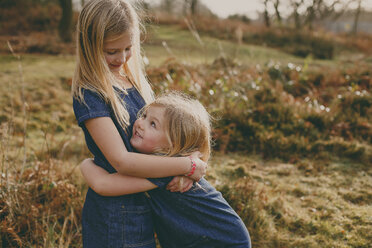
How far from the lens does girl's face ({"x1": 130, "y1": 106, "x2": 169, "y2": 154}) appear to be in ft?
5.04

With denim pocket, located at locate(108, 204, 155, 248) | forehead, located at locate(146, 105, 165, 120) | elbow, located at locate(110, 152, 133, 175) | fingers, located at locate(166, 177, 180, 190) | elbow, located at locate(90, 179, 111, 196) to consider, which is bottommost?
denim pocket, located at locate(108, 204, 155, 248)

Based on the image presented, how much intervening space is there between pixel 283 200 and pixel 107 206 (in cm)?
192

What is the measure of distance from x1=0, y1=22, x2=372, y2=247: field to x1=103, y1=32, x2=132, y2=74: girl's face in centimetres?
98

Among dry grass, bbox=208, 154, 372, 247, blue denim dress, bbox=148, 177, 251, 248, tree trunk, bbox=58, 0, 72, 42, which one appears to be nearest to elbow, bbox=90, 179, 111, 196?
blue denim dress, bbox=148, 177, 251, 248

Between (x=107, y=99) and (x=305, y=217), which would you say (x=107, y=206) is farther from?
(x=305, y=217)

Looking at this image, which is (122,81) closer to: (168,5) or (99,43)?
(99,43)

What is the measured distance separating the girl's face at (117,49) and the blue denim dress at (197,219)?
0.70 m

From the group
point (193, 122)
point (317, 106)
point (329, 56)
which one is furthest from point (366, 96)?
point (329, 56)

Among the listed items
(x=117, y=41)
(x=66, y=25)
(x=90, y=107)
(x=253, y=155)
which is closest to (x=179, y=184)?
(x=90, y=107)

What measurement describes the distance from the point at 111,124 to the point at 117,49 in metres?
0.41

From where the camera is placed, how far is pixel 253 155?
13.0ft

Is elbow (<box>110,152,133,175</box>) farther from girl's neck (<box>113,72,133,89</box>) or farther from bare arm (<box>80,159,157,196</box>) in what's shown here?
girl's neck (<box>113,72,133,89</box>)

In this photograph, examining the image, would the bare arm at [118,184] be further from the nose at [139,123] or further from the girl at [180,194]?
the nose at [139,123]

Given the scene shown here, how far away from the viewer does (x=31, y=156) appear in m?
3.60
